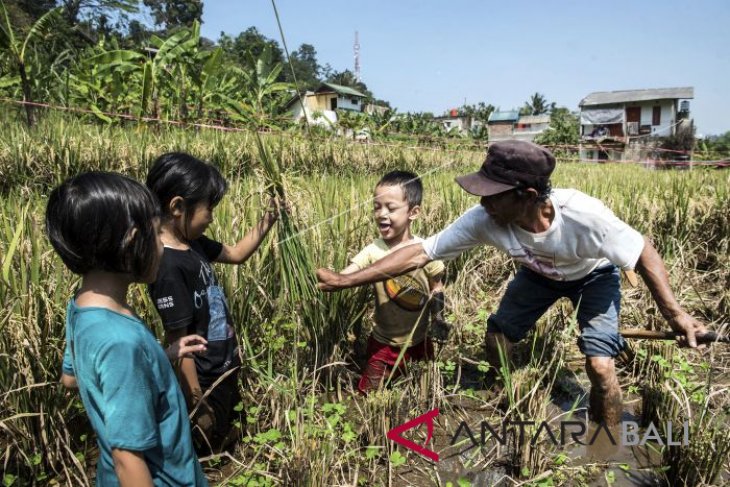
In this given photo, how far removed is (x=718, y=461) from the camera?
1.72 metres

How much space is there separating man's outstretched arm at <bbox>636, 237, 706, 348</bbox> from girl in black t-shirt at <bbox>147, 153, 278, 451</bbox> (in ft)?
5.38

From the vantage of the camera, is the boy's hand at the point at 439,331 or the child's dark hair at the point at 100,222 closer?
the child's dark hair at the point at 100,222

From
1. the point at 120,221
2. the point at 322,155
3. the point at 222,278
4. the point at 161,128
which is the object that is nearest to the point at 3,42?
the point at 161,128

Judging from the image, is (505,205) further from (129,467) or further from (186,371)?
(129,467)

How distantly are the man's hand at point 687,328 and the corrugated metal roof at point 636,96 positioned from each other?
151ft

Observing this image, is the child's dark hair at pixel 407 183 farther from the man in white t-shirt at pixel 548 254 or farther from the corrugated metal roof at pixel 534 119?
the corrugated metal roof at pixel 534 119

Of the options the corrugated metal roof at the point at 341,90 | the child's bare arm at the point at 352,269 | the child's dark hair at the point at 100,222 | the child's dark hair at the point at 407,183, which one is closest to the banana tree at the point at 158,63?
the child's dark hair at the point at 407,183

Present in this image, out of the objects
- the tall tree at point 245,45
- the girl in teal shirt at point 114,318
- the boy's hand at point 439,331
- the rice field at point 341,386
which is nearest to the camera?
the girl in teal shirt at point 114,318

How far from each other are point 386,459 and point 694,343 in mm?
1241

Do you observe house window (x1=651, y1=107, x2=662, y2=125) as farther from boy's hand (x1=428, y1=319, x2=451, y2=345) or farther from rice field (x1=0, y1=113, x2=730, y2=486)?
boy's hand (x1=428, y1=319, x2=451, y2=345)

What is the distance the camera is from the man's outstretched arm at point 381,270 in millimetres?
2055

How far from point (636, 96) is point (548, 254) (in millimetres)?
48343

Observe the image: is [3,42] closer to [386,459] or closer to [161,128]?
[161,128]

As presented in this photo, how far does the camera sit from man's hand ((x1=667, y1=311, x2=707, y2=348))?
6.30 ft
